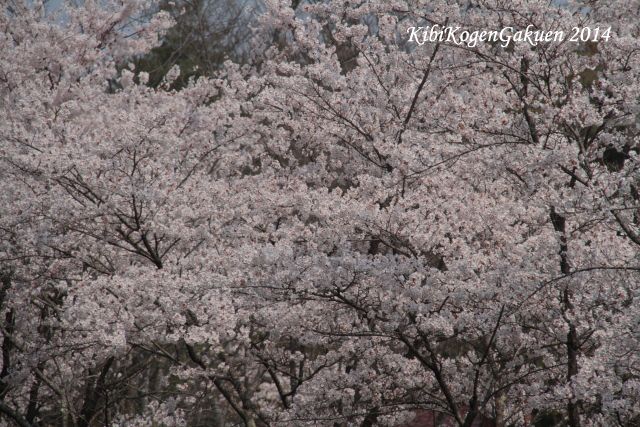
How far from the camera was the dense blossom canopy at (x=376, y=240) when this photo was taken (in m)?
5.24

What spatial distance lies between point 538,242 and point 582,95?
5.20ft

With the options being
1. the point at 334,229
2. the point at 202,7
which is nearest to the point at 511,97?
the point at 334,229

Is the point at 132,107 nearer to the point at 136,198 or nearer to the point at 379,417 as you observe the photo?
the point at 136,198

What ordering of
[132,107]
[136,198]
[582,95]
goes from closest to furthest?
[582,95], [136,198], [132,107]

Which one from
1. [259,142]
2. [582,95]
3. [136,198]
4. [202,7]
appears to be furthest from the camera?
[202,7]

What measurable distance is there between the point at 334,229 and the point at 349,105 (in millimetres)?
2572

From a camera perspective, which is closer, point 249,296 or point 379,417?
point 249,296

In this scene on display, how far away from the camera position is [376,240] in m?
6.07

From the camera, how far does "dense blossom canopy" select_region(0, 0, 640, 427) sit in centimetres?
524

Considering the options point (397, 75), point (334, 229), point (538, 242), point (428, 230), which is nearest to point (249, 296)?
point (334, 229)

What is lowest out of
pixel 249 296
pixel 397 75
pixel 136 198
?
pixel 249 296

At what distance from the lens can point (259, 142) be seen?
10891mm

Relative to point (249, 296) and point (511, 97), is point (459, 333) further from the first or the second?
point (511, 97)

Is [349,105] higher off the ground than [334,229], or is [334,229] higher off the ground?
[349,105]
